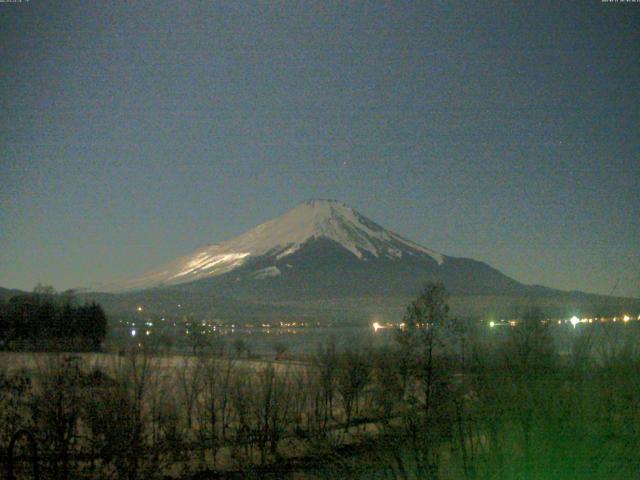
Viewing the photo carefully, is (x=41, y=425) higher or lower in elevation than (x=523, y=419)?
lower

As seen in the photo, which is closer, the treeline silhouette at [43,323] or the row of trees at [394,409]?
the row of trees at [394,409]

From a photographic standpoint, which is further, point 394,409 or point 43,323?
point 43,323

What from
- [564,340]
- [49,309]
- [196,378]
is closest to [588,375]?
[564,340]

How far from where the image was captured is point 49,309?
139 feet

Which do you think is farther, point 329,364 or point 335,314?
point 335,314

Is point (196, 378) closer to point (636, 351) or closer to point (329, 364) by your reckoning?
point (329, 364)

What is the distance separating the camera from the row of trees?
16.8ft

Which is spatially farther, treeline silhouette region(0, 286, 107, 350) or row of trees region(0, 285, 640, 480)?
treeline silhouette region(0, 286, 107, 350)

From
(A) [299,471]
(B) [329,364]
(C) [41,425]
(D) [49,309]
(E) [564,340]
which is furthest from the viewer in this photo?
(D) [49,309]

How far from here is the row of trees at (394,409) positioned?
5.11 m

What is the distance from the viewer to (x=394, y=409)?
13914 mm

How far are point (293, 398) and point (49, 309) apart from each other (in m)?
25.6

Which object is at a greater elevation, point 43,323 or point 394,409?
point 43,323

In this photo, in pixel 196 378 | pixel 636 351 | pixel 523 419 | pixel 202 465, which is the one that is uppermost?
pixel 636 351
